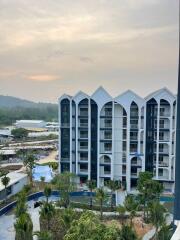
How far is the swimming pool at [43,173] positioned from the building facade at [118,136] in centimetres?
126

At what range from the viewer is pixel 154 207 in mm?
16266

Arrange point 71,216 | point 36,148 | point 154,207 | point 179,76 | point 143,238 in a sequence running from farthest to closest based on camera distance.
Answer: point 36,148
point 143,238
point 154,207
point 71,216
point 179,76

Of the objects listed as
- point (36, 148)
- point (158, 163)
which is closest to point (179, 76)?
point (158, 163)

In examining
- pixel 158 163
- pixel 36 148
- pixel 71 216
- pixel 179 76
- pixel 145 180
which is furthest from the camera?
pixel 36 148

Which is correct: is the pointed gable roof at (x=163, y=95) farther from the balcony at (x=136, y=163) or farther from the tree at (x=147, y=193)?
the tree at (x=147, y=193)

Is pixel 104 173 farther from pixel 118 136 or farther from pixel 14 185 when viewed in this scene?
pixel 14 185

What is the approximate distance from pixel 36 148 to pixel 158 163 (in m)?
21.1

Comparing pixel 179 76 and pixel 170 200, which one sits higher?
pixel 179 76

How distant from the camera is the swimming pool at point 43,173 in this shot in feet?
92.0

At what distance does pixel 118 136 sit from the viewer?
27547mm

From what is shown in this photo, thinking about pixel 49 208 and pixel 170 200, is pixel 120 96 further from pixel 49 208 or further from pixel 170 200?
pixel 49 208

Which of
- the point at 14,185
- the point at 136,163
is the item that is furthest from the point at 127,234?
the point at 136,163

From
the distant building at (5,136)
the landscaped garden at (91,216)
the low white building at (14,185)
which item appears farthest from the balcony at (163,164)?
the distant building at (5,136)

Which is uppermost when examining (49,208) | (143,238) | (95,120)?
(95,120)
